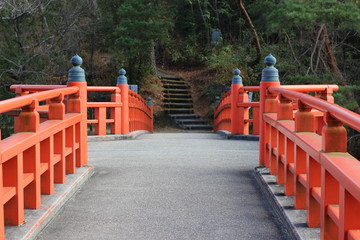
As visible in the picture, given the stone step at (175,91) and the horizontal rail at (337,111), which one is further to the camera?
the stone step at (175,91)

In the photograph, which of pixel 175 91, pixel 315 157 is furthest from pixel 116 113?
pixel 175 91

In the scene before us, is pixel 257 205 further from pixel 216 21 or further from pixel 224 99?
pixel 216 21

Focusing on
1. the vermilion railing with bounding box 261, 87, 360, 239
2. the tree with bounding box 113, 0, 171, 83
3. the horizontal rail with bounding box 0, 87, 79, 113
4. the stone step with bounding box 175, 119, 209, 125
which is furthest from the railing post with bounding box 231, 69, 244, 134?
the stone step with bounding box 175, 119, 209, 125

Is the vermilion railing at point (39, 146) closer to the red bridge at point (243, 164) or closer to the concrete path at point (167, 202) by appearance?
the red bridge at point (243, 164)

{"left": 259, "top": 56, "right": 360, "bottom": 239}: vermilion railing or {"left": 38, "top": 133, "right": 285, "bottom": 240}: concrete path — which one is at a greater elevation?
{"left": 259, "top": 56, "right": 360, "bottom": 239}: vermilion railing

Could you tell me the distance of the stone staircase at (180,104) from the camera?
66.0 feet

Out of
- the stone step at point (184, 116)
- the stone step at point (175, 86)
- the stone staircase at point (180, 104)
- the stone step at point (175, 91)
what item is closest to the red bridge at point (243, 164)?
the stone staircase at point (180, 104)

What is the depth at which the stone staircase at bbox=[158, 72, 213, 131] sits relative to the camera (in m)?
20.1

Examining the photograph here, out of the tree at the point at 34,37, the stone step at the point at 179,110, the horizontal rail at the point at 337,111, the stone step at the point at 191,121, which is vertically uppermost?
the tree at the point at 34,37

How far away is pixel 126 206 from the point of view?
4266mm

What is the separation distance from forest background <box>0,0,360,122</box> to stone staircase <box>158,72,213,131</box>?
37.1 inches

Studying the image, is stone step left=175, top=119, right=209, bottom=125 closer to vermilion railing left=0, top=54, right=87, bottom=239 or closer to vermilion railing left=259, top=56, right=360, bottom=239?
vermilion railing left=0, top=54, right=87, bottom=239

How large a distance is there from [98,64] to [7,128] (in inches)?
286

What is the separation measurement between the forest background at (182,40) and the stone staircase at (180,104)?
0.94 m
